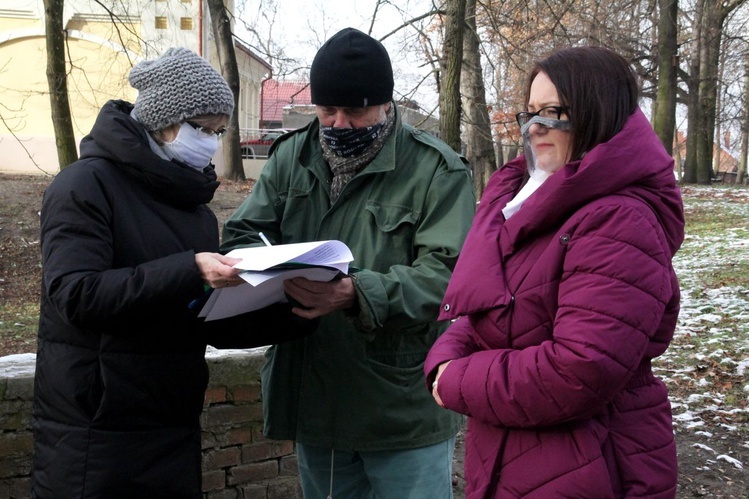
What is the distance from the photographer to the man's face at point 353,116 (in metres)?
2.57

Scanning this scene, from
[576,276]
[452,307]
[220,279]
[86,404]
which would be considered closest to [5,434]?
[86,404]

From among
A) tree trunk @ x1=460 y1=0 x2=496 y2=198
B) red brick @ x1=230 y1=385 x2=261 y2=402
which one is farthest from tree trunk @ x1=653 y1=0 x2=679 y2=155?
red brick @ x1=230 y1=385 x2=261 y2=402

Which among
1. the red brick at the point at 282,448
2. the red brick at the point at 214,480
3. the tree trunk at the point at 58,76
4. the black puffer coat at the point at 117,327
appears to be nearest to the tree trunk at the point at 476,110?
the tree trunk at the point at 58,76

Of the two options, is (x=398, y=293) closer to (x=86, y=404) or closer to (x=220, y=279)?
(x=220, y=279)

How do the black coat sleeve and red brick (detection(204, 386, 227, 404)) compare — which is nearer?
the black coat sleeve

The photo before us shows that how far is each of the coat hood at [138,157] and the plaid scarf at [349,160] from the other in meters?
0.48

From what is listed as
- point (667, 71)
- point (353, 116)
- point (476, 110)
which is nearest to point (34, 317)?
point (353, 116)

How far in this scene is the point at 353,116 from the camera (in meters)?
2.57

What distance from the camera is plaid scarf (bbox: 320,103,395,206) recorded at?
2594 mm

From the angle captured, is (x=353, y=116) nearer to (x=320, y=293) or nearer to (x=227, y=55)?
(x=320, y=293)

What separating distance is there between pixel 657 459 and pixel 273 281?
3.56 feet

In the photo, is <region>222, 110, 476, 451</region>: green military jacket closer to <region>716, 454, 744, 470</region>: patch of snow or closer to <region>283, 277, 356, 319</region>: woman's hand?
<region>283, 277, 356, 319</region>: woman's hand

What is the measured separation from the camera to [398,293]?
2346 mm

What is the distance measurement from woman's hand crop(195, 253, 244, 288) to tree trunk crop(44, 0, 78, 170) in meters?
8.43
